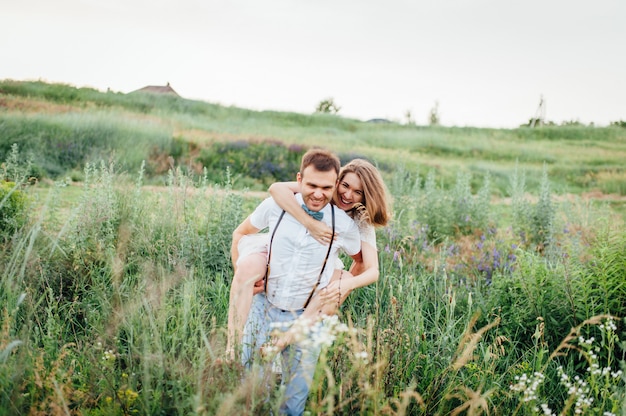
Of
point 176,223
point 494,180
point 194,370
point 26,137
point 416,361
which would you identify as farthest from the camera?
point 494,180

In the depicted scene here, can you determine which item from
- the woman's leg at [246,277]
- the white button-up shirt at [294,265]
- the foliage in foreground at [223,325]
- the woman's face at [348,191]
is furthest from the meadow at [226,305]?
the woman's face at [348,191]

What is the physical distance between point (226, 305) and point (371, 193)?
139 centimetres

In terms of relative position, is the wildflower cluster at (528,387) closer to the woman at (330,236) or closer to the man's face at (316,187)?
the woman at (330,236)

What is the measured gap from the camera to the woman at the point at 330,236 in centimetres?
291

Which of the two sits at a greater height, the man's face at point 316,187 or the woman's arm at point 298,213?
the man's face at point 316,187

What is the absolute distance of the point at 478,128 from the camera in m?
35.0

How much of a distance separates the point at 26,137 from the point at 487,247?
1047cm

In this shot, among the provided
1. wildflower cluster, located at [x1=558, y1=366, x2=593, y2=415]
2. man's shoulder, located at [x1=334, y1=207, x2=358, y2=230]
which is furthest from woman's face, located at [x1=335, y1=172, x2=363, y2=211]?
wildflower cluster, located at [x1=558, y1=366, x2=593, y2=415]

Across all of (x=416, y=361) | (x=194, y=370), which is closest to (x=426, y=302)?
(x=416, y=361)

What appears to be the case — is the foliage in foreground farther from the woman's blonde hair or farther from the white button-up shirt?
the woman's blonde hair

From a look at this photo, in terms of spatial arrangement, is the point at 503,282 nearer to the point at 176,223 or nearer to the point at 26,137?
the point at 176,223

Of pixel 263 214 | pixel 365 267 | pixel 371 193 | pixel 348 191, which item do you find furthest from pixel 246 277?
pixel 371 193

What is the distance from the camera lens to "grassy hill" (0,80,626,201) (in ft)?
40.3

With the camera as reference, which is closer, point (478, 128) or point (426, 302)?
point (426, 302)
